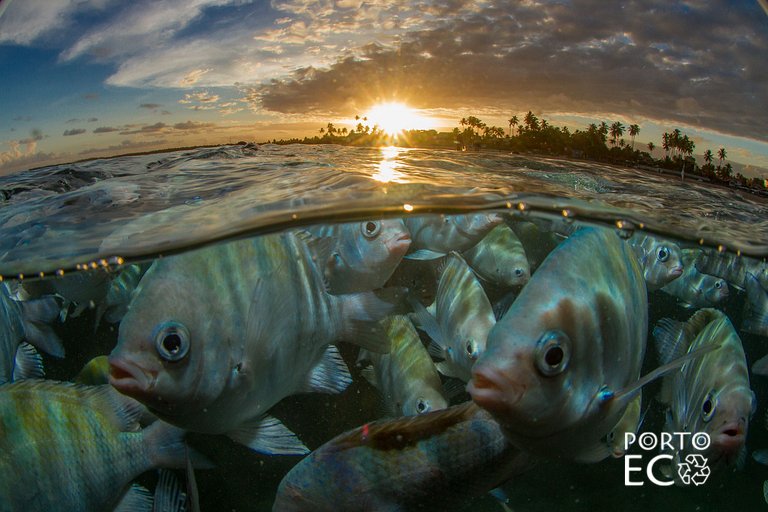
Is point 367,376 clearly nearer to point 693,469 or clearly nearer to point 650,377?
point 650,377

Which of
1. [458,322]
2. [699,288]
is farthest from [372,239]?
[699,288]

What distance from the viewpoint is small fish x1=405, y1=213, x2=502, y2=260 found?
208 inches

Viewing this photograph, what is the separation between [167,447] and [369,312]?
1879 mm

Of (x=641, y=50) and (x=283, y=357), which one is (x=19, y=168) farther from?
(x=641, y=50)

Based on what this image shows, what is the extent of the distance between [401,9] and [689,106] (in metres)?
2.70

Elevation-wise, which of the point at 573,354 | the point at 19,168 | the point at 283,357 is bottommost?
the point at 283,357

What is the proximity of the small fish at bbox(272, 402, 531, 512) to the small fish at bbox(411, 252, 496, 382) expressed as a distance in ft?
3.48

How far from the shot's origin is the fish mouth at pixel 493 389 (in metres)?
2.34

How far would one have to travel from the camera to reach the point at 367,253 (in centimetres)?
468

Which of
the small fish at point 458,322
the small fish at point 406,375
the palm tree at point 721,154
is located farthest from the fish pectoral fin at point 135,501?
the palm tree at point 721,154

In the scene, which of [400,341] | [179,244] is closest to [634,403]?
[400,341]

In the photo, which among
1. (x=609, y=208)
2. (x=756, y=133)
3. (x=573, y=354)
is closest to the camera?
(x=573, y=354)

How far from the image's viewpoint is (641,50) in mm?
3539

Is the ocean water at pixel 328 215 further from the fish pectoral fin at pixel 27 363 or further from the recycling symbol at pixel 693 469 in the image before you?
the fish pectoral fin at pixel 27 363
